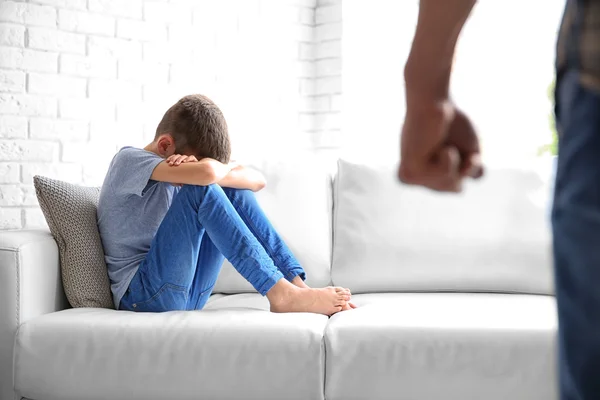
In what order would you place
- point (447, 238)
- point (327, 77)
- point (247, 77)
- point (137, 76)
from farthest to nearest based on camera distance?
point (327, 77) < point (247, 77) < point (137, 76) < point (447, 238)

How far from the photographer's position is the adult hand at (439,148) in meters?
0.59

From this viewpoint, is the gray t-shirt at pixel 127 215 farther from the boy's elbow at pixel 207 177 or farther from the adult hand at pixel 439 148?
the adult hand at pixel 439 148

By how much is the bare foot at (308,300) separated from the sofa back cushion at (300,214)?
1.43 ft

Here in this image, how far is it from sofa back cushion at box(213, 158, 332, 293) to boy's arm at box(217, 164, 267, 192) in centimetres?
28

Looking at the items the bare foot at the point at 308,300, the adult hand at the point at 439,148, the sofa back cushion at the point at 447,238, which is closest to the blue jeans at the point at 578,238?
the adult hand at the point at 439,148

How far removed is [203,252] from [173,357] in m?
0.41

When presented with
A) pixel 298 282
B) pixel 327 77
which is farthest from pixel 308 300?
pixel 327 77

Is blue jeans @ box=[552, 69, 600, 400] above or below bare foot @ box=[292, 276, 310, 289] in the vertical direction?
above

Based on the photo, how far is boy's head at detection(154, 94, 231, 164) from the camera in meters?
2.21

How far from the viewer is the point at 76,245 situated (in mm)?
2182

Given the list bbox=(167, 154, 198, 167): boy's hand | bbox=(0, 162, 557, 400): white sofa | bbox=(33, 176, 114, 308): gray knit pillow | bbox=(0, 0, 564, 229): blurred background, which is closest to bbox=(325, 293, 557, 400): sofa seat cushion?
bbox=(0, 162, 557, 400): white sofa

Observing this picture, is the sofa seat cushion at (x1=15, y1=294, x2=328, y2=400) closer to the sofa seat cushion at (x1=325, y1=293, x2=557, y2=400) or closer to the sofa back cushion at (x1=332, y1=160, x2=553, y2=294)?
the sofa seat cushion at (x1=325, y1=293, x2=557, y2=400)

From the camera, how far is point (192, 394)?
1.86 m

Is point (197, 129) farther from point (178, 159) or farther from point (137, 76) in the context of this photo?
point (137, 76)
